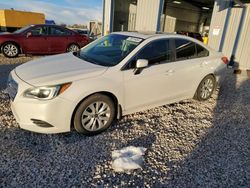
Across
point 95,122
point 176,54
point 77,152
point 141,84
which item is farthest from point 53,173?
point 176,54

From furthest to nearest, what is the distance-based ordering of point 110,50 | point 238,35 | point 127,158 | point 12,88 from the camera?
point 238,35, point 110,50, point 12,88, point 127,158

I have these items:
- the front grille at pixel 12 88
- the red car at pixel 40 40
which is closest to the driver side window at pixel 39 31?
the red car at pixel 40 40

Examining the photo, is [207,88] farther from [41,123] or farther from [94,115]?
[41,123]

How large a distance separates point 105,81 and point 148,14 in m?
7.80

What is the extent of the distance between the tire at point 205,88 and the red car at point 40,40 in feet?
21.5

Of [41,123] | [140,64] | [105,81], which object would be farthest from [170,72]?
[41,123]

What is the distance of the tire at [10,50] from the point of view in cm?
858

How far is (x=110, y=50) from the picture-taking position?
3.95 metres

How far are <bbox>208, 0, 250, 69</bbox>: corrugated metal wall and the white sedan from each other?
16.3ft

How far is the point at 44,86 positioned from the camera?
9.39 feet

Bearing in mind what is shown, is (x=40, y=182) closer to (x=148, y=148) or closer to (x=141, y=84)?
(x=148, y=148)

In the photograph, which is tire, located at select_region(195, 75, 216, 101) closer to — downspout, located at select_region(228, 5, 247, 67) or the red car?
downspout, located at select_region(228, 5, 247, 67)

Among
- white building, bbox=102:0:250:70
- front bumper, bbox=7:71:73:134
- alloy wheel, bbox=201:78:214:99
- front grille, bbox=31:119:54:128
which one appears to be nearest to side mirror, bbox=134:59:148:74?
front bumper, bbox=7:71:73:134

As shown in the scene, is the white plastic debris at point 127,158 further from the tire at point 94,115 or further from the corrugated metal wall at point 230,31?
the corrugated metal wall at point 230,31
